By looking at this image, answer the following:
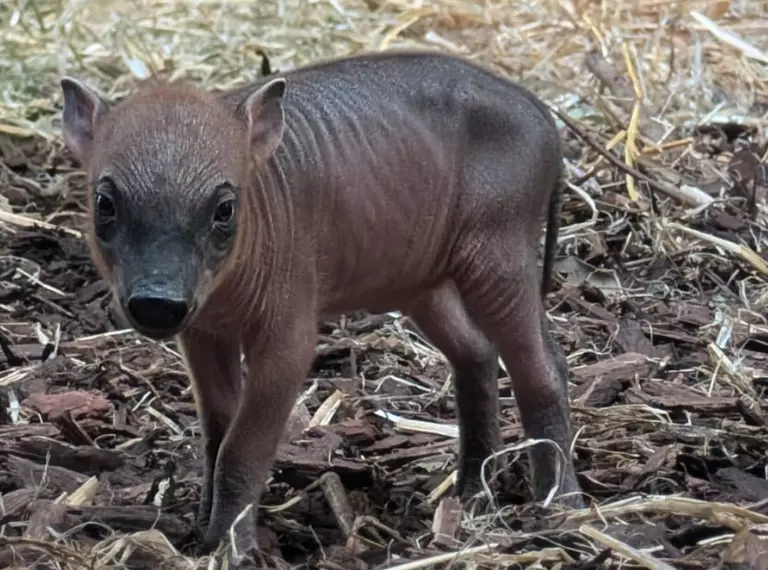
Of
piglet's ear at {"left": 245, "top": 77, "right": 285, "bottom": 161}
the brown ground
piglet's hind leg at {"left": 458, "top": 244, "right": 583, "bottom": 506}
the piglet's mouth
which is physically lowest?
the brown ground

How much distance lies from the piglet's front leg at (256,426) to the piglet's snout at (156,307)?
55 centimetres

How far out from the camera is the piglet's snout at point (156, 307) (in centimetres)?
326

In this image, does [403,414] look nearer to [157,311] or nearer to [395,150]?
[395,150]

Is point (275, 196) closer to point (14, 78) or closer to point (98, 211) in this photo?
point (98, 211)

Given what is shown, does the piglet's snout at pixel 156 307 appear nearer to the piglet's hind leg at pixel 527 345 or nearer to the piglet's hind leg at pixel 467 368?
the piglet's hind leg at pixel 527 345

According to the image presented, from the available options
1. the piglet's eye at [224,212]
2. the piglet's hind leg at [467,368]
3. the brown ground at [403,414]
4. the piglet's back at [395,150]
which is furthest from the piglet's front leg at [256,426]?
the piglet's hind leg at [467,368]

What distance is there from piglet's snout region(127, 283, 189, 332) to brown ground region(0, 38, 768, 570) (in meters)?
0.69

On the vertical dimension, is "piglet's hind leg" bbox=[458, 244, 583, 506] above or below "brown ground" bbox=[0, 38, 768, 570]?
above

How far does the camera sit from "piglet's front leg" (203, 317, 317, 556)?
3.82m

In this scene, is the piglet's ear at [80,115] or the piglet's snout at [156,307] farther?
the piglet's ear at [80,115]

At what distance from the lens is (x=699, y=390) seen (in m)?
5.20

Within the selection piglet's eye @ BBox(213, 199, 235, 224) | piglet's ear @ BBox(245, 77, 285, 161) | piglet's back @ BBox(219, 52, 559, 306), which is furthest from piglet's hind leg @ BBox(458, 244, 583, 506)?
piglet's eye @ BBox(213, 199, 235, 224)

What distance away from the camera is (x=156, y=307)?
3264 mm

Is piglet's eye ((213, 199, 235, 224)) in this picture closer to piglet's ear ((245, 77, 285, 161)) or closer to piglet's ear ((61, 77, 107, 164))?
piglet's ear ((245, 77, 285, 161))
